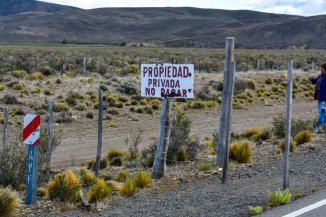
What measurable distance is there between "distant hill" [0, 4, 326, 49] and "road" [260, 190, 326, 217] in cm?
12017

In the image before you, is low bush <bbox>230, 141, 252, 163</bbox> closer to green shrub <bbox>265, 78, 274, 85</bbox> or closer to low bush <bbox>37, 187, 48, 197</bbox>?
low bush <bbox>37, 187, 48, 197</bbox>

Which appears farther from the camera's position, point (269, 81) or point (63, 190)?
point (269, 81)

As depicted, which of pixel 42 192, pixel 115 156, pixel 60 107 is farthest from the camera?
pixel 60 107

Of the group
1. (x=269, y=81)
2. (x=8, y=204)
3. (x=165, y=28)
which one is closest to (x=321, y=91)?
(x=8, y=204)

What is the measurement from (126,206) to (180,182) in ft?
7.10

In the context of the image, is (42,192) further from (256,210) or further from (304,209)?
(304,209)

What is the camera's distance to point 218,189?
1035 cm

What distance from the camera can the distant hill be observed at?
13650 centimetres

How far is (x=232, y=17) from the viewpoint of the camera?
646ft

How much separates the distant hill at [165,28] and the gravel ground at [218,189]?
117m

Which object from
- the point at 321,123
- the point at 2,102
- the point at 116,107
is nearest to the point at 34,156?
the point at 321,123

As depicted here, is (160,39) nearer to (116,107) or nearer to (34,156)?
(116,107)

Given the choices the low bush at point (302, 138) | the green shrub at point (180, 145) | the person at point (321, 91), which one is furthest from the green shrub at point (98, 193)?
the person at point (321, 91)

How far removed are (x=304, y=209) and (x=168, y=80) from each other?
392 centimetres
